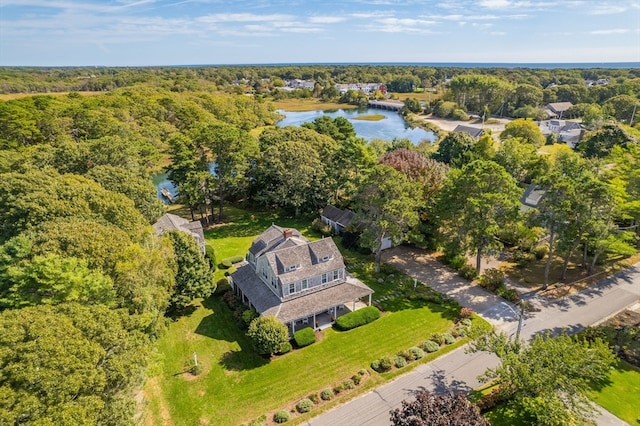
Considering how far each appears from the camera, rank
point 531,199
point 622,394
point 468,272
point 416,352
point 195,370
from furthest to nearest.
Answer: point 531,199, point 468,272, point 416,352, point 195,370, point 622,394

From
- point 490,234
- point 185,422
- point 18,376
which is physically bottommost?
point 185,422

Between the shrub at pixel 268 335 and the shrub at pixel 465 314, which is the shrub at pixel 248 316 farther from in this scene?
the shrub at pixel 465 314

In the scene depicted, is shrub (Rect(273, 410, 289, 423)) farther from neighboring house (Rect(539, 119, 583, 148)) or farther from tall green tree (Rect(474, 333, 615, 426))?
neighboring house (Rect(539, 119, 583, 148))

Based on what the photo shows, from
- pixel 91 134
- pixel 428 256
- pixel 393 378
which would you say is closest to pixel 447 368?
pixel 393 378

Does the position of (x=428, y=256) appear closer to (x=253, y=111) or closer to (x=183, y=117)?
(x=183, y=117)

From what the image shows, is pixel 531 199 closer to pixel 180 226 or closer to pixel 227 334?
pixel 227 334

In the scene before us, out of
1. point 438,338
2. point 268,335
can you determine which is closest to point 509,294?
point 438,338
